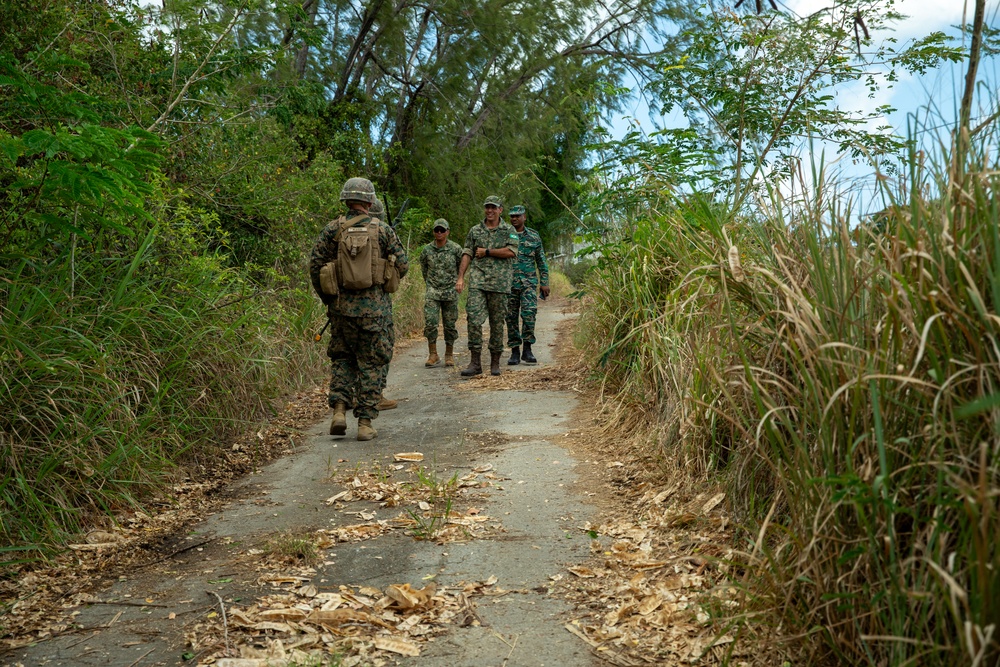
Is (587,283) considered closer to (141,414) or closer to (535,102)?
(141,414)

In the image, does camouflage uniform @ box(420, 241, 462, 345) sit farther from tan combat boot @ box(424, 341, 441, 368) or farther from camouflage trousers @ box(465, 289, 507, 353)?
camouflage trousers @ box(465, 289, 507, 353)

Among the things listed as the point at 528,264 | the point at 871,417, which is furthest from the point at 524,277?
the point at 871,417

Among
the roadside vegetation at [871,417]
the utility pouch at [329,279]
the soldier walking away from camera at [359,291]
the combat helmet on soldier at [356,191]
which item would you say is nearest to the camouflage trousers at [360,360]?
the soldier walking away from camera at [359,291]

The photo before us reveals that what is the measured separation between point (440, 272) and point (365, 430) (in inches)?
172

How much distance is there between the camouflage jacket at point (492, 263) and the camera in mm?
Answer: 10305

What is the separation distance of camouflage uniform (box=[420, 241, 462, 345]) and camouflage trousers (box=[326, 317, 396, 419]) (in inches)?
145

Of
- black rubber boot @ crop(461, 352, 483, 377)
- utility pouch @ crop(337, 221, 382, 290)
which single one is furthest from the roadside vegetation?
black rubber boot @ crop(461, 352, 483, 377)

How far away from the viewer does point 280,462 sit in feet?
21.7

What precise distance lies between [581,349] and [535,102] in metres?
14.3

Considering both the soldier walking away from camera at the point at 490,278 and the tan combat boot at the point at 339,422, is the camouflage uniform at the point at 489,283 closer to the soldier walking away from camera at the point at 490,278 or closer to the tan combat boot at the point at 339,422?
the soldier walking away from camera at the point at 490,278

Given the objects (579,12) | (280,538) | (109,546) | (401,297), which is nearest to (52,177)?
(109,546)

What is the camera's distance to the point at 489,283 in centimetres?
1029

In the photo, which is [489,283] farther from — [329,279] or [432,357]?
[329,279]

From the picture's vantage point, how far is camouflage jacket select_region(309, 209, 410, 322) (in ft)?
23.8
